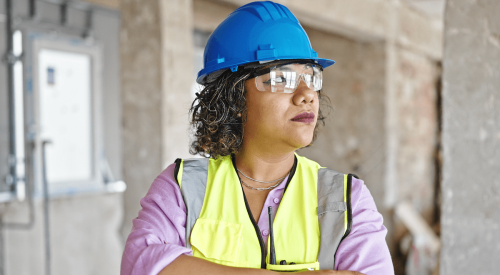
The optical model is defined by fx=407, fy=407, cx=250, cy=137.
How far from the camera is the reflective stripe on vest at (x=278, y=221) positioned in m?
1.03

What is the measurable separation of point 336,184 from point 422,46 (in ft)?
16.0

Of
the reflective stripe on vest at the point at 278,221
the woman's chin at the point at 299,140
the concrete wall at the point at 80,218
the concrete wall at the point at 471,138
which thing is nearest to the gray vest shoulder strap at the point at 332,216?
the reflective stripe on vest at the point at 278,221

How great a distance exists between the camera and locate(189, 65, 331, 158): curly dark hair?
119cm

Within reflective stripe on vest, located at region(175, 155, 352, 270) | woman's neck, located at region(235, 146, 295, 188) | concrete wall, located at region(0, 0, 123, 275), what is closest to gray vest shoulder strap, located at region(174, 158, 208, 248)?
reflective stripe on vest, located at region(175, 155, 352, 270)

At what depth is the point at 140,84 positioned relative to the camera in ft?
8.70

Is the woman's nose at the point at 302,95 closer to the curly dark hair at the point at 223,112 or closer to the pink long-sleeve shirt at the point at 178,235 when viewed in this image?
the curly dark hair at the point at 223,112

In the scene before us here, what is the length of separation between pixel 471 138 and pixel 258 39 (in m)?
1.21

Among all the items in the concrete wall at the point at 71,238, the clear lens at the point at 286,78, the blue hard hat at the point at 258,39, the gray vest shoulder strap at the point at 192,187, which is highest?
the blue hard hat at the point at 258,39

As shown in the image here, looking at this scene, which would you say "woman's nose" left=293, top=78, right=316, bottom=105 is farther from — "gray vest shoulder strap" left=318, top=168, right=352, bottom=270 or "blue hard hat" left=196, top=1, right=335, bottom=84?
"gray vest shoulder strap" left=318, top=168, right=352, bottom=270

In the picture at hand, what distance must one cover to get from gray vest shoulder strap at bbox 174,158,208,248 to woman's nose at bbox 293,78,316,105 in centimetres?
33

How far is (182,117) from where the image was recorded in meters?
2.70

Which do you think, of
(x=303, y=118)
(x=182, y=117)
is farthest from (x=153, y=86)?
(x=303, y=118)

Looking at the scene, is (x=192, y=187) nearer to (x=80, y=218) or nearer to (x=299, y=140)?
(x=299, y=140)

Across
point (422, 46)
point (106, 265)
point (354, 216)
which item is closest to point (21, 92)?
point (106, 265)
